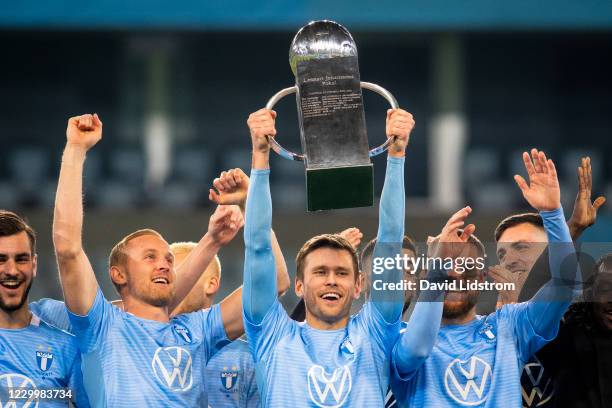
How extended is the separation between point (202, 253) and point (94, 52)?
9135mm

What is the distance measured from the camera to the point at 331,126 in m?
3.38

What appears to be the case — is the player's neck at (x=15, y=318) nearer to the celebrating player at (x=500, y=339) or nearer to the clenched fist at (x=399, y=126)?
the celebrating player at (x=500, y=339)

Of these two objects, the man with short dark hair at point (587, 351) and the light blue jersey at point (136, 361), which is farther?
the man with short dark hair at point (587, 351)

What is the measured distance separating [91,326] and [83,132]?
677mm

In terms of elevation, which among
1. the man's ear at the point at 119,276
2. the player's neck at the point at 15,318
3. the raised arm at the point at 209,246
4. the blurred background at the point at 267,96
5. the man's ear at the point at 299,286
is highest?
the blurred background at the point at 267,96

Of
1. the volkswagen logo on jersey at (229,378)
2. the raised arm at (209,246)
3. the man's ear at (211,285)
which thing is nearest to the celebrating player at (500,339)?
the volkswagen logo on jersey at (229,378)

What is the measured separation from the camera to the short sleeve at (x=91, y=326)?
12.4 ft

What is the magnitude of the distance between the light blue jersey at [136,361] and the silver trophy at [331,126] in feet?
2.79

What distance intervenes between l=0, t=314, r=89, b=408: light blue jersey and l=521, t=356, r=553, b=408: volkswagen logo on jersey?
1603 mm

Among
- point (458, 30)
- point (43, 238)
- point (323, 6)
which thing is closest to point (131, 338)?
point (43, 238)

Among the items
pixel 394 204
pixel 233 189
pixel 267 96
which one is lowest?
pixel 394 204

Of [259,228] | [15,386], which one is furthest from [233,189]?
[15,386]

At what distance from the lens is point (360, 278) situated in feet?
12.7
